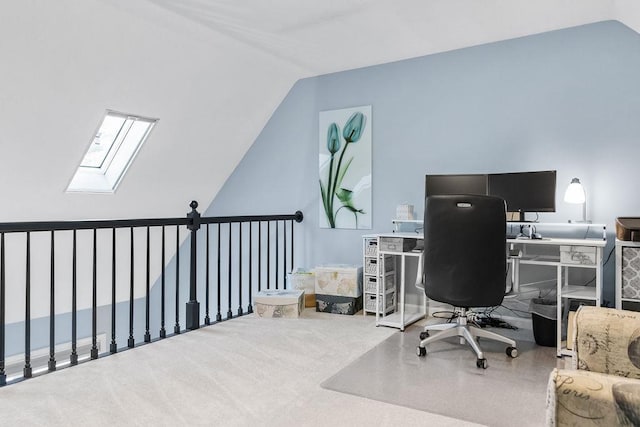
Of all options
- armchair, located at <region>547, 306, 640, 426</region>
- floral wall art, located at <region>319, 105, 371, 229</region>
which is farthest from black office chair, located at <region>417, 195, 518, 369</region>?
floral wall art, located at <region>319, 105, 371, 229</region>

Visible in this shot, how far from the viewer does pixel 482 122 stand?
3.79 m

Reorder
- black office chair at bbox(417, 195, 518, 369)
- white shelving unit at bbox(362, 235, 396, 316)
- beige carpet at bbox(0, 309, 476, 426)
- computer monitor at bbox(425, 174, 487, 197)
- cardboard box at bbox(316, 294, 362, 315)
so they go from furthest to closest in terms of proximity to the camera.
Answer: cardboard box at bbox(316, 294, 362, 315) → white shelving unit at bbox(362, 235, 396, 316) → computer monitor at bbox(425, 174, 487, 197) → black office chair at bbox(417, 195, 518, 369) → beige carpet at bbox(0, 309, 476, 426)

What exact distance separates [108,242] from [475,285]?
157 inches

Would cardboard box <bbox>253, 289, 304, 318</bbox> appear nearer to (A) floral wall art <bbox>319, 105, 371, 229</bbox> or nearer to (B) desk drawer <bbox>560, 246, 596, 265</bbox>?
(A) floral wall art <bbox>319, 105, 371, 229</bbox>

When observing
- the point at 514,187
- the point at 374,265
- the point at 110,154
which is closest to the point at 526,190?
the point at 514,187

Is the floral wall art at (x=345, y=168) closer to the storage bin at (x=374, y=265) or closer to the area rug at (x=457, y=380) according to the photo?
the storage bin at (x=374, y=265)

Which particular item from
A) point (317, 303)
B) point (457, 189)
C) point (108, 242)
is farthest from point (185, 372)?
point (108, 242)

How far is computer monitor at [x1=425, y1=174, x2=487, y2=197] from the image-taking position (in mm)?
3525

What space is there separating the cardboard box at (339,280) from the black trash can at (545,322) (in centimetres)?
144

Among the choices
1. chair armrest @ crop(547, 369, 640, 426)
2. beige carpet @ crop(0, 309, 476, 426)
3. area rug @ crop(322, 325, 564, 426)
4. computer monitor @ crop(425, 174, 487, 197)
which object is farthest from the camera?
computer monitor @ crop(425, 174, 487, 197)

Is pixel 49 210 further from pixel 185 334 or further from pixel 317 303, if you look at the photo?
pixel 317 303

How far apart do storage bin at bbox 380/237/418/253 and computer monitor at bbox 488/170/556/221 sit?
0.75 meters

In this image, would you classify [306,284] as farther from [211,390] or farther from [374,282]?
[211,390]

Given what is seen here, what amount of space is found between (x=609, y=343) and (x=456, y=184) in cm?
249
